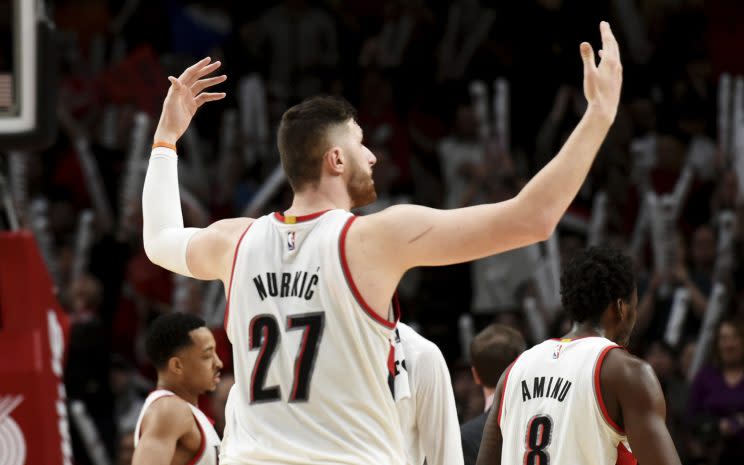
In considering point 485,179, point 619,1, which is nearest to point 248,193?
point 485,179

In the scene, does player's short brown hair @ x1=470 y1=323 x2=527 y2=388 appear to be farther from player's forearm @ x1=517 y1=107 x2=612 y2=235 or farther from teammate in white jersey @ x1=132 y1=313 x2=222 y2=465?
player's forearm @ x1=517 y1=107 x2=612 y2=235

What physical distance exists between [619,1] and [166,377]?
26.4 feet

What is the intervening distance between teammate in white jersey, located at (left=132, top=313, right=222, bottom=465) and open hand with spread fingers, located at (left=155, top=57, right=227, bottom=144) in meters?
1.69

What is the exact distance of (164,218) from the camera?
3695 mm

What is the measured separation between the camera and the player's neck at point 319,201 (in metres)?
3.39

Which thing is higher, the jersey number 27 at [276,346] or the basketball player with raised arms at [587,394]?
the jersey number 27 at [276,346]

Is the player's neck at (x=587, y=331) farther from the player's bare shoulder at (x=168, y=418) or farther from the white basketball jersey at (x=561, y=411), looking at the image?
the player's bare shoulder at (x=168, y=418)

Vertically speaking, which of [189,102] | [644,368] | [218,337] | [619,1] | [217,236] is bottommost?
[218,337]

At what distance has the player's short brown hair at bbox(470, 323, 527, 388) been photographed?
554 cm

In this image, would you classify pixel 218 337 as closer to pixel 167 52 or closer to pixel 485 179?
pixel 485 179

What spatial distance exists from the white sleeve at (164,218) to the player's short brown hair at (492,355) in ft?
7.02

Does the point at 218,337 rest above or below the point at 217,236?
below

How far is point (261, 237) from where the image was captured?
3.40 meters

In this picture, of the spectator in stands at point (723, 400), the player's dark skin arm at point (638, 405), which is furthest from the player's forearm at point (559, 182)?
the spectator in stands at point (723, 400)
